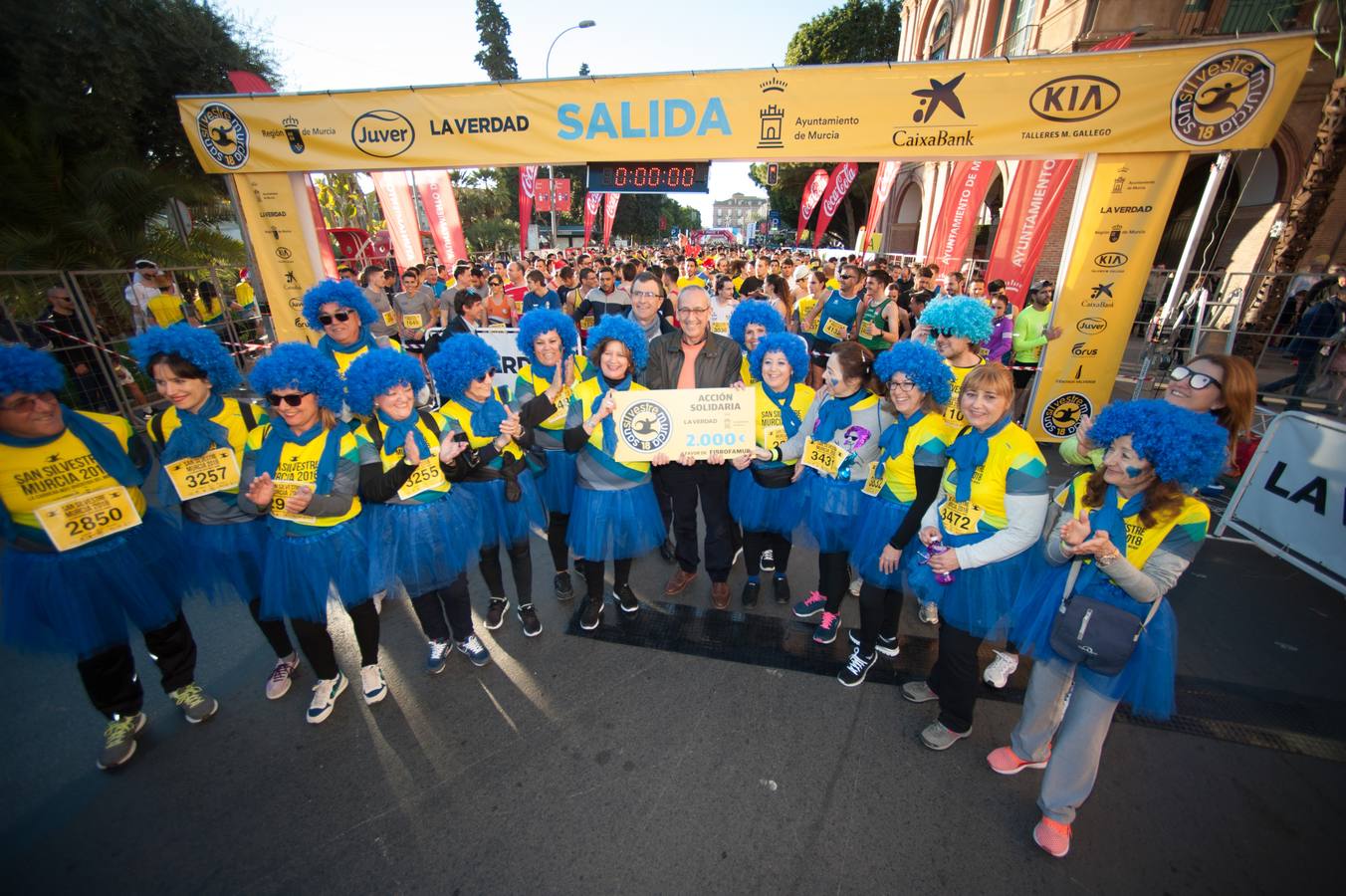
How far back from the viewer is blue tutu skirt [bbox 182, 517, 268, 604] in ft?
9.93

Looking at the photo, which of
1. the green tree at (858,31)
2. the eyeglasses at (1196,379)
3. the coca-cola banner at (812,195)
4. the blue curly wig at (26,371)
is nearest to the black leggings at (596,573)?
the blue curly wig at (26,371)

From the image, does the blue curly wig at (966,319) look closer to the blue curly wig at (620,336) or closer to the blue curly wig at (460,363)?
the blue curly wig at (620,336)

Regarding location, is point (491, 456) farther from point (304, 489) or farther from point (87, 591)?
point (87, 591)

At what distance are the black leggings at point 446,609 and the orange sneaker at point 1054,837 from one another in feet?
11.4

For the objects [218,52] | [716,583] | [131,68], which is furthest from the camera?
[218,52]

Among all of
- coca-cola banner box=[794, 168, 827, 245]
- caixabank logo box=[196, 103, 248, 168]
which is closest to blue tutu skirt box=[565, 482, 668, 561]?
caixabank logo box=[196, 103, 248, 168]

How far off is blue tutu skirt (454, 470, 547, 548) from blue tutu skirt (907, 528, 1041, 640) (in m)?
2.67

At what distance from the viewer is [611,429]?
139 inches

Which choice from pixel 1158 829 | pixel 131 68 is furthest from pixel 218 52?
pixel 1158 829

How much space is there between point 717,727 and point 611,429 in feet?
6.55

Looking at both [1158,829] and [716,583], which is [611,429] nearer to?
[716,583]

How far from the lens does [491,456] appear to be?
3273 millimetres

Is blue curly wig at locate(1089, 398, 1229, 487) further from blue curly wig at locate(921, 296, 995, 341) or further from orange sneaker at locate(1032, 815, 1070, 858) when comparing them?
blue curly wig at locate(921, 296, 995, 341)

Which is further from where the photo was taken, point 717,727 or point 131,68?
point 131,68
